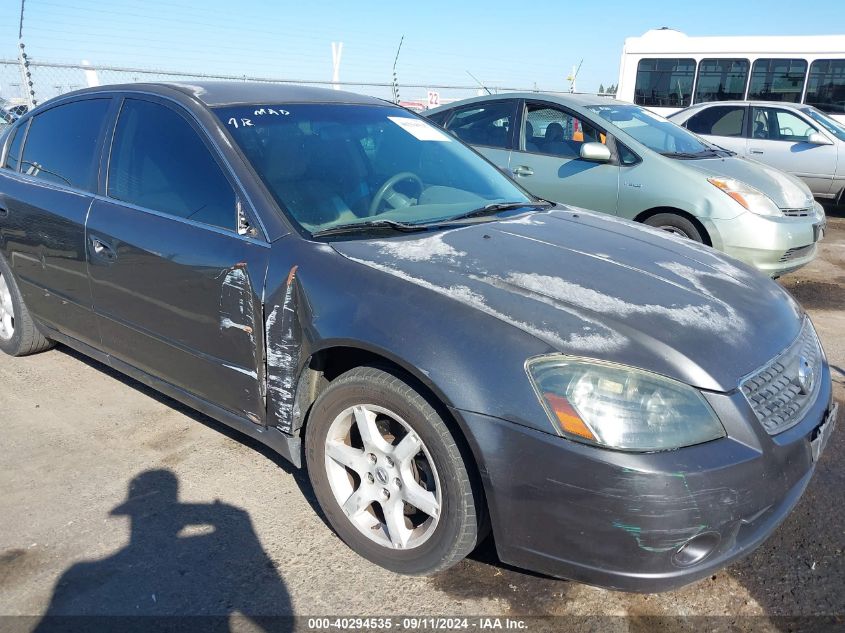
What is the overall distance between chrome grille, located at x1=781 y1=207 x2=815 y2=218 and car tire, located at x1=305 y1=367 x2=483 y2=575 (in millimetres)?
4715

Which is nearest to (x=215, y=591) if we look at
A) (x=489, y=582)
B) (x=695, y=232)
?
(x=489, y=582)

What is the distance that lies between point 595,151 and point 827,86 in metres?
9.67

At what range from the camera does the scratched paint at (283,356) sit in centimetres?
252

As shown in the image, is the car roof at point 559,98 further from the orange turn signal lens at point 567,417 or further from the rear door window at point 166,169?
the orange turn signal lens at point 567,417

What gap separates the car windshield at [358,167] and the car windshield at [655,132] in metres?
3.09

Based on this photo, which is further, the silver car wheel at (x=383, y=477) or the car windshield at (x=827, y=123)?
the car windshield at (x=827, y=123)

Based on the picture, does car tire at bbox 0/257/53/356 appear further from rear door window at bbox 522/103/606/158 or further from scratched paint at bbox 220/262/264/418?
rear door window at bbox 522/103/606/158

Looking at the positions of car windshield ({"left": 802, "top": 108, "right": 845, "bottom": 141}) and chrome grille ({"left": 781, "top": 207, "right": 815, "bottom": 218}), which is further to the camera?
car windshield ({"left": 802, "top": 108, "right": 845, "bottom": 141})

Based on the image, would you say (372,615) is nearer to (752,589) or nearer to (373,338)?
(373,338)

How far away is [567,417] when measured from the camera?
6.50 feet

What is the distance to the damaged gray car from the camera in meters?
2.00

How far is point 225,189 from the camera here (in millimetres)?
2816

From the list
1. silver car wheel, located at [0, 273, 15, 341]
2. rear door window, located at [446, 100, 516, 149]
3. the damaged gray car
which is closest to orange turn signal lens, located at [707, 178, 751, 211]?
rear door window, located at [446, 100, 516, 149]

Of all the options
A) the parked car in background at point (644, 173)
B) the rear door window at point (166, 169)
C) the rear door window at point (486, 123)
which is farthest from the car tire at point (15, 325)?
the rear door window at point (486, 123)
